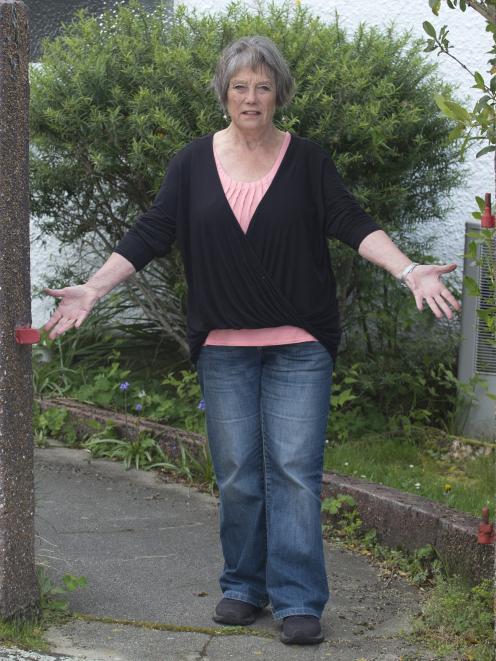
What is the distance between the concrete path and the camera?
148 inches

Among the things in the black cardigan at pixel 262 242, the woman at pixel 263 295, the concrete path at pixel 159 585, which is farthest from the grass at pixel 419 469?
the black cardigan at pixel 262 242

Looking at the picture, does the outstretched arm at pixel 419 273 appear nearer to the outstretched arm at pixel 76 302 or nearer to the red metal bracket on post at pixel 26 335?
the outstretched arm at pixel 76 302

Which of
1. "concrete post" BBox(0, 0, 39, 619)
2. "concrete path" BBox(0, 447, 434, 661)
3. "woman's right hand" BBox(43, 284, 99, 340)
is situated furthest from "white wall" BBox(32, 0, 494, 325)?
"woman's right hand" BBox(43, 284, 99, 340)

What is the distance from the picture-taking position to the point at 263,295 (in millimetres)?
3791

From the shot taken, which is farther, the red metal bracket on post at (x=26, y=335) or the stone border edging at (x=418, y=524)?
the stone border edging at (x=418, y=524)

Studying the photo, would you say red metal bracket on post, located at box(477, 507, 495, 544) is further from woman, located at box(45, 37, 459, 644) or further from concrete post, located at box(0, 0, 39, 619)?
concrete post, located at box(0, 0, 39, 619)

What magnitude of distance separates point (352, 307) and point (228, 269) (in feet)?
9.87

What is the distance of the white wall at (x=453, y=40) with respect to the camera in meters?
7.11

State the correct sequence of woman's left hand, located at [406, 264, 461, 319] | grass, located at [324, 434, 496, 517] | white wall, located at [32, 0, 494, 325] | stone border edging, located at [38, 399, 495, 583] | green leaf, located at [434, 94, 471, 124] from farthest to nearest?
white wall, located at [32, 0, 494, 325], grass, located at [324, 434, 496, 517], stone border edging, located at [38, 399, 495, 583], woman's left hand, located at [406, 264, 461, 319], green leaf, located at [434, 94, 471, 124]

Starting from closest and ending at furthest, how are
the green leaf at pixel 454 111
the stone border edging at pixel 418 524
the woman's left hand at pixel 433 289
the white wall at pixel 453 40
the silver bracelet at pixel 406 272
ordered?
the green leaf at pixel 454 111
the woman's left hand at pixel 433 289
the silver bracelet at pixel 406 272
the stone border edging at pixel 418 524
the white wall at pixel 453 40

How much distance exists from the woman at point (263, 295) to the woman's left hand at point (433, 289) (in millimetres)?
206

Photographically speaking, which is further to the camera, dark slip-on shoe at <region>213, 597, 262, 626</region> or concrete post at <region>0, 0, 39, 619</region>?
dark slip-on shoe at <region>213, 597, 262, 626</region>

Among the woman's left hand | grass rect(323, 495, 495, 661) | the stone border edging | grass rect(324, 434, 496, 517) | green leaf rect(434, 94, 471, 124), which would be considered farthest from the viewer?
grass rect(324, 434, 496, 517)

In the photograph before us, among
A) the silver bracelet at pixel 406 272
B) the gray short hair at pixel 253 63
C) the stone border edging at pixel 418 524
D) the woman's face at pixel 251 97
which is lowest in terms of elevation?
the stone border edging at pixel 418 524
